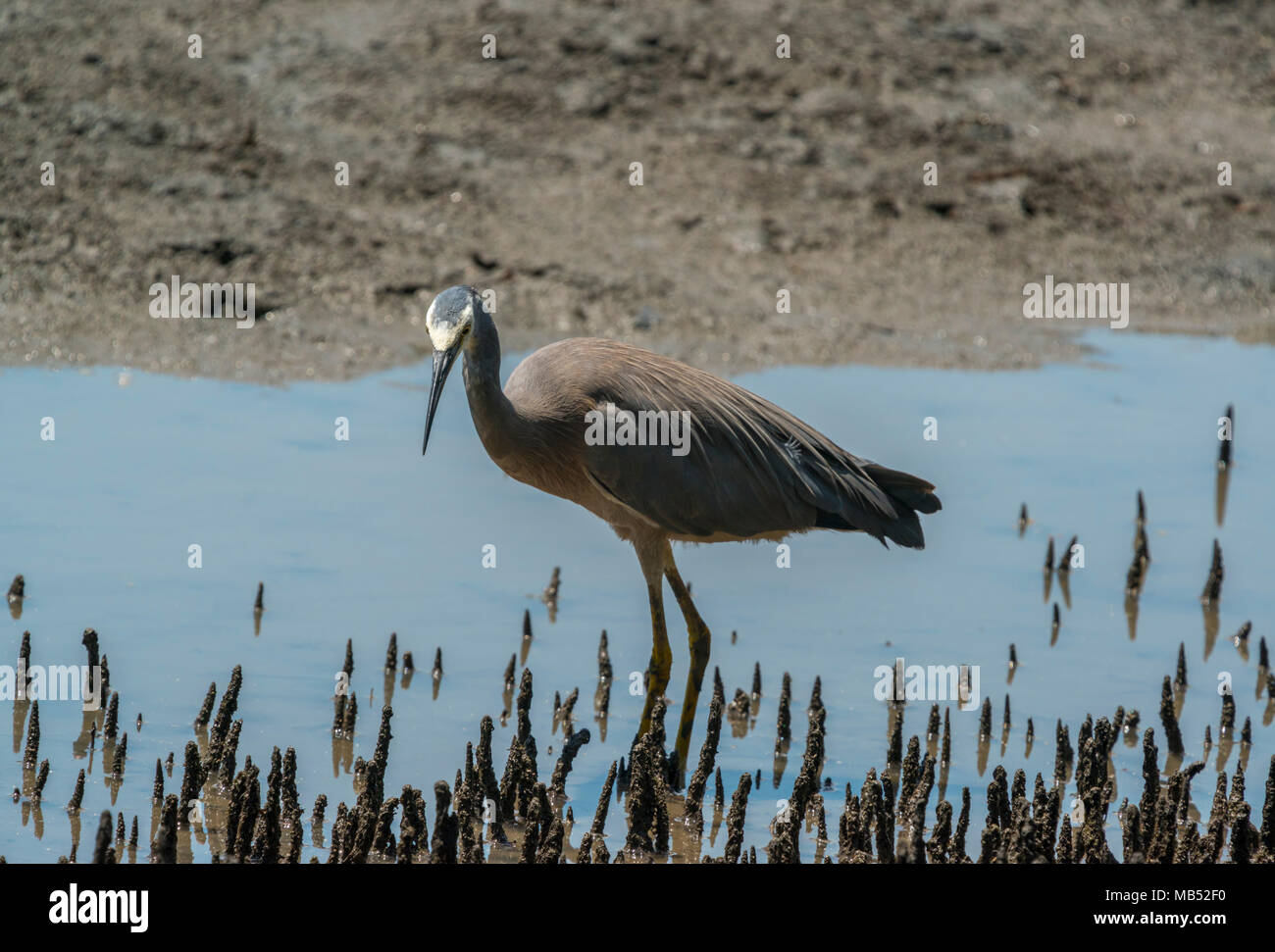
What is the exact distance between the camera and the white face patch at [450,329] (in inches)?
298

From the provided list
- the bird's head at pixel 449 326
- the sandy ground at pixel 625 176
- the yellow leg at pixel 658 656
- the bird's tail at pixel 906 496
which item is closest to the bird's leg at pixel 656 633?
the yellow leg at pixel 658 656

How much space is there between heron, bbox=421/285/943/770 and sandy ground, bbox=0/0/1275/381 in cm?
527

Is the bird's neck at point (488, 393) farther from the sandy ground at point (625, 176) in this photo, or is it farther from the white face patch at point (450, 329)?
the sandy ground at point (625, 176)

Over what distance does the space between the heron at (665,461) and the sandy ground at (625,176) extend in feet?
17.3

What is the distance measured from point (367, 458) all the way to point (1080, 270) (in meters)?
8.53

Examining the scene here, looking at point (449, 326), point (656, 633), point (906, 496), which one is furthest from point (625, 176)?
point (449, 326)

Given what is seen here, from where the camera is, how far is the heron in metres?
8.17

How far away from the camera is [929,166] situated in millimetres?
17938

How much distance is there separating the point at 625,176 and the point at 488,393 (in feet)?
32.0

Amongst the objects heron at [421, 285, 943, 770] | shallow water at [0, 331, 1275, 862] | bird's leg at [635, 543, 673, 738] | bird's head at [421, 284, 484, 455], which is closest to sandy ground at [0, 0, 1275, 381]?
shallow water at [0, 331, 1275, 862]

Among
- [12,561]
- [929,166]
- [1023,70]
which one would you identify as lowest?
[12,561]

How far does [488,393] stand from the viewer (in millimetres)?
7801

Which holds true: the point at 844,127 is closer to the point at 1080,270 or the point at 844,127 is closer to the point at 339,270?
the point at 1080,270
